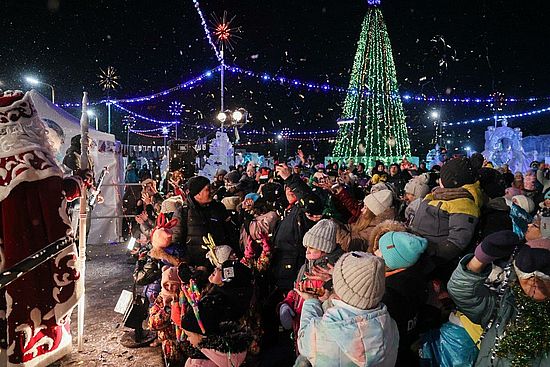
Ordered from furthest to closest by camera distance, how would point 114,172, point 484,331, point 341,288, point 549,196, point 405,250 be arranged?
point 114,172 → point 549,196 → point 405,250 → point 484,331 → point 341,288

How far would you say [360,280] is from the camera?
7.39ft

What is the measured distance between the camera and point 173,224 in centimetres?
456

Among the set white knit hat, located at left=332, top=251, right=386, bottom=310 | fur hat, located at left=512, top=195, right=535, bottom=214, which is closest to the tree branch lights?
fur hat, located at left=512, top=195, right=535, bottom=214

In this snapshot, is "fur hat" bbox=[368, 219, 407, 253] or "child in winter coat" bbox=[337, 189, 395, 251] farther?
"child in winter coat" bbox=[337, 189, 395, 251]

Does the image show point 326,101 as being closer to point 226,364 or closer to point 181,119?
point 181,119

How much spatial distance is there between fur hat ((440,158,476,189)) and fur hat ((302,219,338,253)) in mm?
1150

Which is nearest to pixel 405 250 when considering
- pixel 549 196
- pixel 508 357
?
pixel 508 357

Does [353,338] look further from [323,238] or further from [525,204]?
[525,204]

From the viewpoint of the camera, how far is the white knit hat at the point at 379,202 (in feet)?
15.7

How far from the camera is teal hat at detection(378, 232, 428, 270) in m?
2.93

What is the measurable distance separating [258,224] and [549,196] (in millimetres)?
4339

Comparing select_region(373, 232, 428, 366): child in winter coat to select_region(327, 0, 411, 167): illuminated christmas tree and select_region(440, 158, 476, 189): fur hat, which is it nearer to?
select_region(440, 158, 476, 189): fur hat

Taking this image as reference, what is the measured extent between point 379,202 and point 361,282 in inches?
105

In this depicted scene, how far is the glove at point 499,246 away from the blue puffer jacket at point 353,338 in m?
0.70
